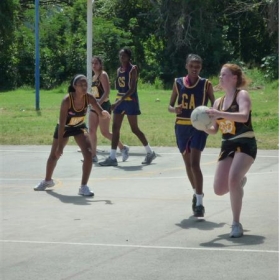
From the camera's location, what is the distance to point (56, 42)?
44.1 meters

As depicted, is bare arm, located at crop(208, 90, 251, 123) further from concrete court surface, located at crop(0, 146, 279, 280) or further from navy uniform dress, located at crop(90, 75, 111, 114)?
navy uniform dress, located at crop(90, 75, 111, 114)

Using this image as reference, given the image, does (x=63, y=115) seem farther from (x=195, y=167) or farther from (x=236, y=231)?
(x=236, y=231)

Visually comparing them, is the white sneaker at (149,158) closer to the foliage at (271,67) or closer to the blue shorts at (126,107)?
the blue shorts at (126,107)

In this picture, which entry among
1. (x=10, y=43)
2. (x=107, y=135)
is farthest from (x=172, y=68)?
(x=107, y=135)

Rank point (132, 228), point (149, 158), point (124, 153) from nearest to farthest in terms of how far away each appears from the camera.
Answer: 1. point (132, 228)
2. point (149, 158)
3. point (124, 153)

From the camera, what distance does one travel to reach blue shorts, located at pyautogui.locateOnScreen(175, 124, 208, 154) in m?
10.1

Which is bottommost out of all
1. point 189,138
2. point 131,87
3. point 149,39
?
point 189,138

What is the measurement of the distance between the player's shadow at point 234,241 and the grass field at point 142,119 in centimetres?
835

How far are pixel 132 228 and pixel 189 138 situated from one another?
152cm

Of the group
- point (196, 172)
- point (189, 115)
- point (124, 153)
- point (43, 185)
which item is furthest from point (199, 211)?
point (124, 153)

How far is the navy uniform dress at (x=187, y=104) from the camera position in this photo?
10.4m

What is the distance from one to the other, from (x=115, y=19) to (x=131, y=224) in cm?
3717

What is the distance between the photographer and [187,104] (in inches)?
416

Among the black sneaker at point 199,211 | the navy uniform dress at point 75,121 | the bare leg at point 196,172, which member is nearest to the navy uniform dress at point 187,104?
the bare leg at point 196,172
